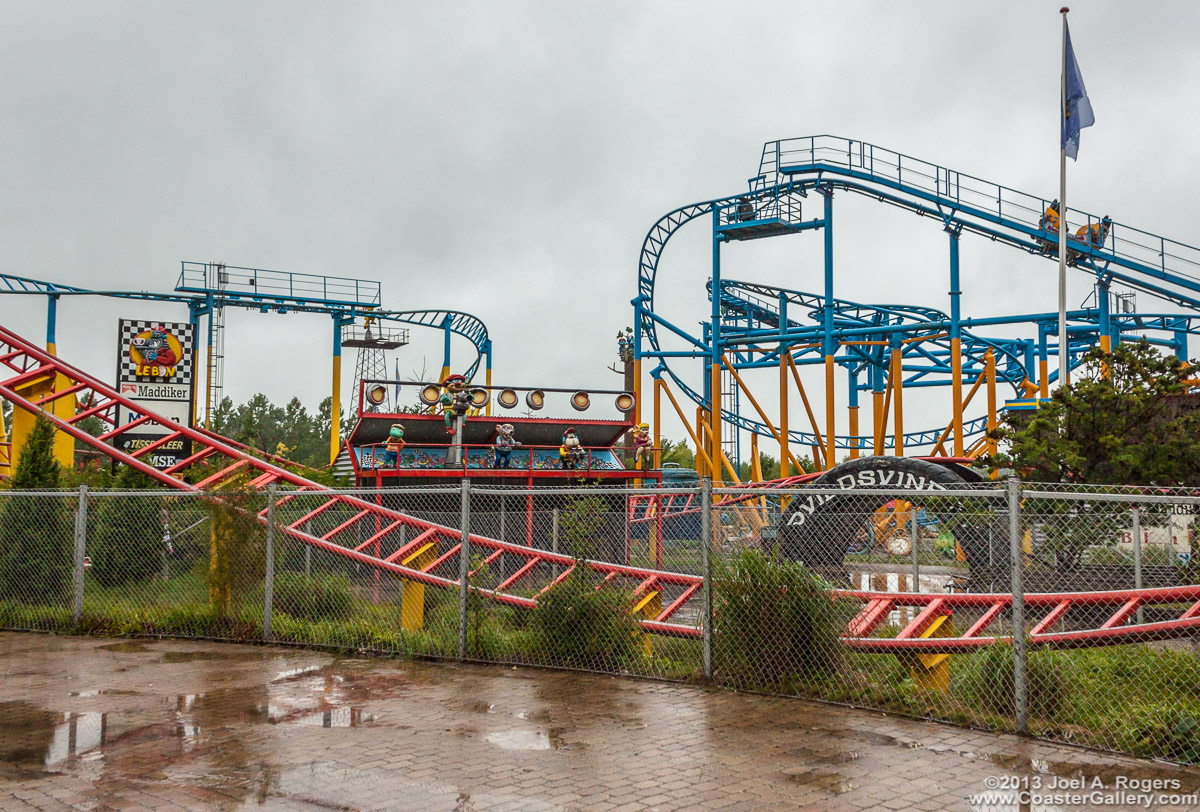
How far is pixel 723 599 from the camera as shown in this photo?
28.7ft

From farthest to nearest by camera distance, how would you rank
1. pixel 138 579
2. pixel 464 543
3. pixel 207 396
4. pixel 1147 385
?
pixel 207 396 → pixel 1147 385 → pixel 138 579 → pixel 464 543

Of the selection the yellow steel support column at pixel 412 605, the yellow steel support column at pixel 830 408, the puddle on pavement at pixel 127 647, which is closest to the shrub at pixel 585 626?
the yellow steel support column at pixel 412 605

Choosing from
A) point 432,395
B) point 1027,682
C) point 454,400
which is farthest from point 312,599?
point 432,395

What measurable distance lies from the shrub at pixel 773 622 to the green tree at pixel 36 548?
9.41 m

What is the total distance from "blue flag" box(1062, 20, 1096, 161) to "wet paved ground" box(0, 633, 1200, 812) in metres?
17.0

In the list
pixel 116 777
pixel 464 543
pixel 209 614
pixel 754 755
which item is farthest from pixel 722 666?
pixel 209 614

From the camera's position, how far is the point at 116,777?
611 cm

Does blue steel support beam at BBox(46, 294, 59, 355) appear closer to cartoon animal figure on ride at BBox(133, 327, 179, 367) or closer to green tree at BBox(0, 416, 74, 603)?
cartoon animal figure on ride at BBox(133, 327, 179, 367)

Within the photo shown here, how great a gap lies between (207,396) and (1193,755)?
37694 mm

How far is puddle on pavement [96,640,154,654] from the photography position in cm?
1105

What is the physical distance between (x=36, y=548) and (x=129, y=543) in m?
1.27

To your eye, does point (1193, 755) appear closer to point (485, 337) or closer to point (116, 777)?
point (116, 777)

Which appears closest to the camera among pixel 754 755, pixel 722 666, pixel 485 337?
pixel 754 755

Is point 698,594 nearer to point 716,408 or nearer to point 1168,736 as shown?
point 1168,736
